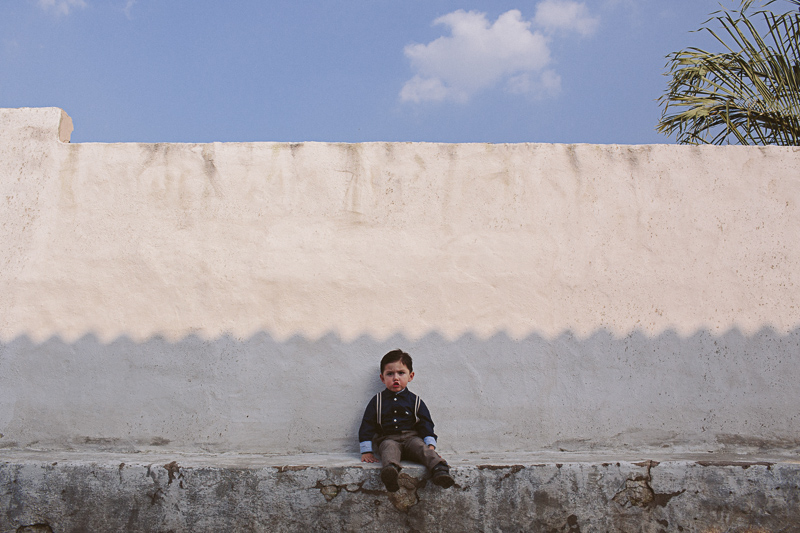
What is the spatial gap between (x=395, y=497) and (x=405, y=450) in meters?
0.23

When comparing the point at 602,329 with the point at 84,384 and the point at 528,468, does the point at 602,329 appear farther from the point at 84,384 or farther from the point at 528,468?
the point at 84,384

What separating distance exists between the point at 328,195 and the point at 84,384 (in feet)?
5.12

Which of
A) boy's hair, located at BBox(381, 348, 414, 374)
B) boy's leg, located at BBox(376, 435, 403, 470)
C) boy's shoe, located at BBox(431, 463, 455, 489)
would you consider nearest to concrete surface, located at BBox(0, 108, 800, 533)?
boy's hair, located at BBox(381, 348, 414, 374)

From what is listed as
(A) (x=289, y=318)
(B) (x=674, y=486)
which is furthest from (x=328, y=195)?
(B) (x=674, y=486)

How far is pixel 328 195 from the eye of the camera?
10.6ft

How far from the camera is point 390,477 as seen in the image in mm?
2416

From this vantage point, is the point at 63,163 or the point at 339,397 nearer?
the point at 339,397

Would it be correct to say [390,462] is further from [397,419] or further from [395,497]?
[397,419]

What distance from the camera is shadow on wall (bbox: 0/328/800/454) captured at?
3.00 m

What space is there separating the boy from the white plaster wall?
0.53ft

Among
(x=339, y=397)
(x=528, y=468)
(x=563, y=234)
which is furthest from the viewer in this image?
(x=563, y=234)

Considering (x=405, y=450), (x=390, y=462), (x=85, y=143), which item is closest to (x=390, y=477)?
(x=390, y=462)

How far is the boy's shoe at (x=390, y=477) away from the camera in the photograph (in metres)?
2.41

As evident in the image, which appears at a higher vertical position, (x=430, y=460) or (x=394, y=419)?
(x=394, y=419)
